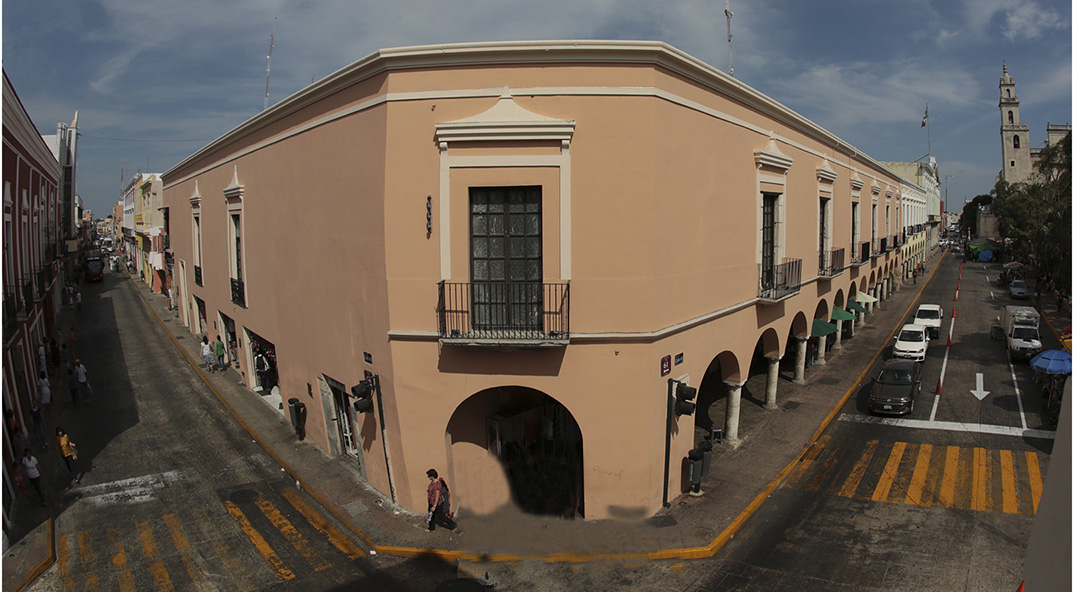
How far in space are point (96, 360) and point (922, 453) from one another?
99.5 ft

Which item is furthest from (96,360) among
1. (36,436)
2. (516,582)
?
(516,582)

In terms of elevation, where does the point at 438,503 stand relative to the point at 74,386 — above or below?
below

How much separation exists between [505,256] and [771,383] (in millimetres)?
10949

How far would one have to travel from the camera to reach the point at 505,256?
10.6 m

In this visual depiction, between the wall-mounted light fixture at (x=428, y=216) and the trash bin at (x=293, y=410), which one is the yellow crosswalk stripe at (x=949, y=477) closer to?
the wall-mounted light fixture at (x=428, y=216)

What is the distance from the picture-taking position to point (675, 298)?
37.2ft

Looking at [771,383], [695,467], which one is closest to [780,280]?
[771,383]

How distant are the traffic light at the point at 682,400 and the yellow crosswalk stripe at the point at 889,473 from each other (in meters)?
4.58

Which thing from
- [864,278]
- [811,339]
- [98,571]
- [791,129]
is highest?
[791,129]

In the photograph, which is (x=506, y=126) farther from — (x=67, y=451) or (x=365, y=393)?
(x=67, y=451)

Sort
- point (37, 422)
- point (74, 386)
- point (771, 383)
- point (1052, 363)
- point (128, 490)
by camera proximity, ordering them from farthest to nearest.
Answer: point (74, 386)
point (771, 383)
point (1052, 363)
point (37, 422)
point (128, 490)

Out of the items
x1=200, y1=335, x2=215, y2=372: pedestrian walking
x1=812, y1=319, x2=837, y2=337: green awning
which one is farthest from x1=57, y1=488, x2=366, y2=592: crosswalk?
x1=812, y1=319, x2=837, y2=337: green awning

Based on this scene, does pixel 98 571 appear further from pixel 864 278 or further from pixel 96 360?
pixel 864 278

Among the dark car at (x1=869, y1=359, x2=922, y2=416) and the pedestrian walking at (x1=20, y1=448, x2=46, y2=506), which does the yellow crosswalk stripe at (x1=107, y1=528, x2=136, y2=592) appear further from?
the dark car at (x1=869, y1=359, x2=922, y2=416)
